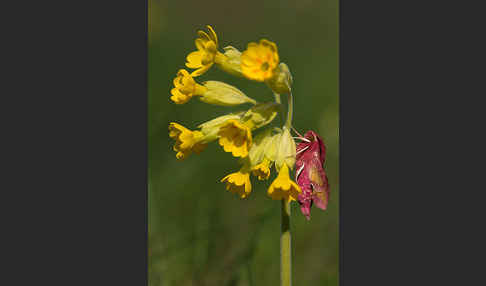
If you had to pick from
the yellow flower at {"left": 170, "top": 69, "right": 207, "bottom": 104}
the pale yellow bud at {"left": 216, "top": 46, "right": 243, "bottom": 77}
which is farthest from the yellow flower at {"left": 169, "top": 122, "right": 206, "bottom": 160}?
the pale yellow bud at {"left": 216, "top": 46, "right": 243, "bottom": 77}

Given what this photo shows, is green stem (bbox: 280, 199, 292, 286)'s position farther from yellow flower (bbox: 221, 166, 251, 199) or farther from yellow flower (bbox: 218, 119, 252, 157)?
yellow flower (bbox: 218, 119, 252, 157)

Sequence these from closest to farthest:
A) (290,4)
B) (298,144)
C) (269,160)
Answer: (269,160) < (298,144) < (290,4)

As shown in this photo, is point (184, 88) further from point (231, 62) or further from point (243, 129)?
point (243, 129)

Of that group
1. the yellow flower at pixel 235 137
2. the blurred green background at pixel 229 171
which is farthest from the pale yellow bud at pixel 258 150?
the blurred green background at pixel 229 171
